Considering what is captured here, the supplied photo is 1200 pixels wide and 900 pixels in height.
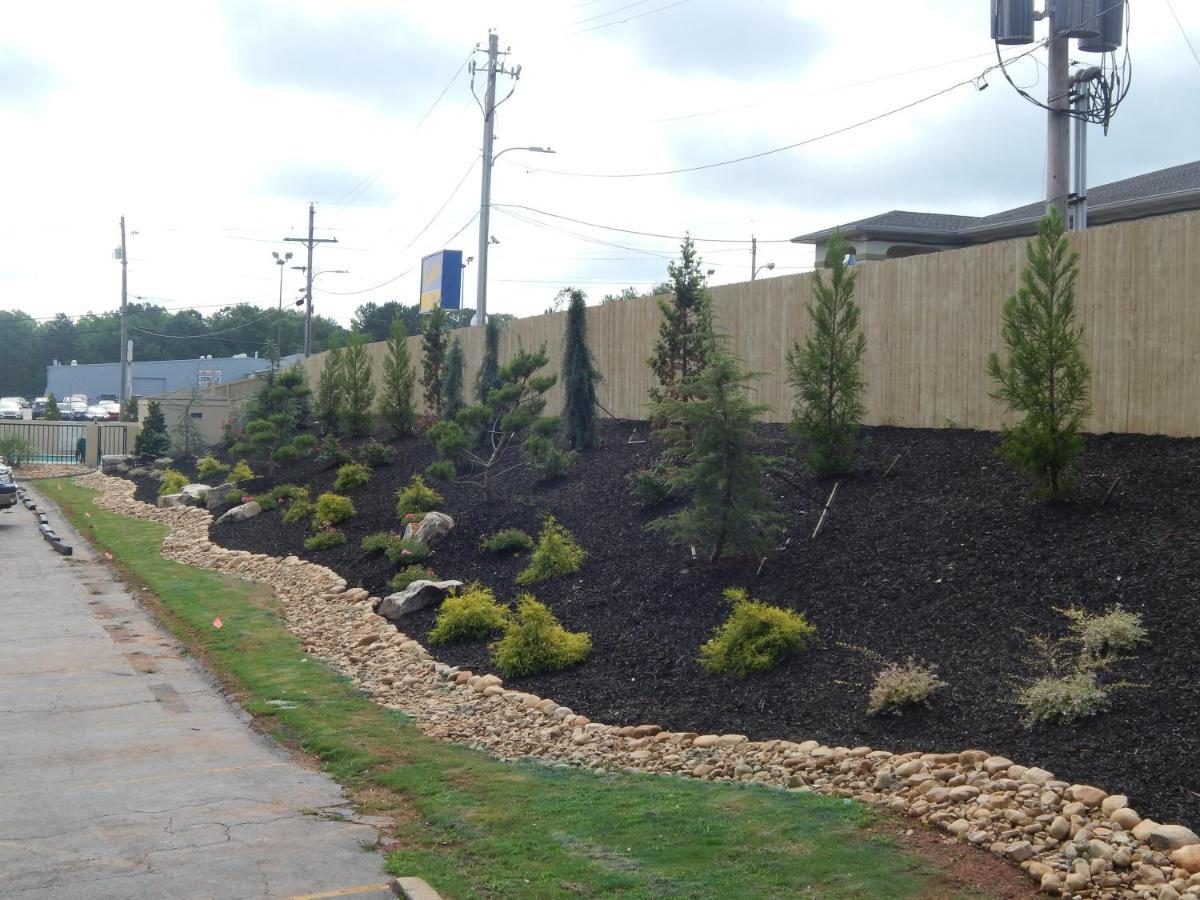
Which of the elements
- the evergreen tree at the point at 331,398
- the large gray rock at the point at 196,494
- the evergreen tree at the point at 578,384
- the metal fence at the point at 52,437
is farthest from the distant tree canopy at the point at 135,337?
the evergreen tree at the point at 578,384

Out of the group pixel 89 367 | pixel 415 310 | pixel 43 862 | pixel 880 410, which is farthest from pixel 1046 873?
pixel 89 367

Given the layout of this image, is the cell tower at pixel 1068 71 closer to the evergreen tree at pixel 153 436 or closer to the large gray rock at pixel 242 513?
the large gray rock at pixel 242 513

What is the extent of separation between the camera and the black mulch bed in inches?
256

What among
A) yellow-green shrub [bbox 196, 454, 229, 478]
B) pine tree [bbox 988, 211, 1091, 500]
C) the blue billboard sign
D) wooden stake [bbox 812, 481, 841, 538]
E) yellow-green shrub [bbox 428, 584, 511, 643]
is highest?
the blue billboard sign

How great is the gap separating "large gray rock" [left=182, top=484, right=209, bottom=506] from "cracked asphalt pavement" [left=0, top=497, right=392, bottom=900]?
1140cm

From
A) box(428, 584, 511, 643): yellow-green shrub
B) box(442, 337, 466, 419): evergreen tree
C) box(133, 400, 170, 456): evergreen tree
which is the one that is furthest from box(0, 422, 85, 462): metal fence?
box(428, 584, 511, 643): yellow-green shrub

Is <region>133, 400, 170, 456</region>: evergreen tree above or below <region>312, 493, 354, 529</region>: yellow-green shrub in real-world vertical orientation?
above

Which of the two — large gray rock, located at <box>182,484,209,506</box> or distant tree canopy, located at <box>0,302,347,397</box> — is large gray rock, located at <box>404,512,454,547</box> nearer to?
large gray rock, located at <box>182,484,209,506</box>

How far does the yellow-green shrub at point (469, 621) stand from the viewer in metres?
11.2

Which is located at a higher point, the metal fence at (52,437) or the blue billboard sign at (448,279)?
the blue billboard sign at (448,279)

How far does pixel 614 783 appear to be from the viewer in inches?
279

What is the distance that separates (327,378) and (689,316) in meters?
16.8

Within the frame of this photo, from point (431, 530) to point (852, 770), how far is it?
367 inches

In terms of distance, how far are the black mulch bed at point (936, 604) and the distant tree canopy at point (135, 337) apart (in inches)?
3904
